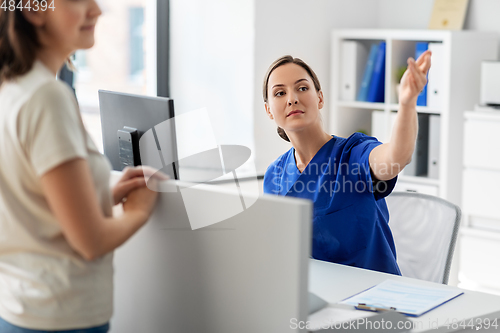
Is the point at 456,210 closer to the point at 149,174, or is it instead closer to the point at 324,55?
the point at 149,174

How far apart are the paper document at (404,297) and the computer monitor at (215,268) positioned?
0.32 m

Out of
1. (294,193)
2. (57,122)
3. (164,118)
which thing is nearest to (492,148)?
(294,193)

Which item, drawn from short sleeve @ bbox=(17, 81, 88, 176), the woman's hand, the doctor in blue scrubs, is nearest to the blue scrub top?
the doctor in blue scrubs

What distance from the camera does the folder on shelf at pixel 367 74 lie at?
11.5 ft

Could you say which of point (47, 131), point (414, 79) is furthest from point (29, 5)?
point (414, 79)

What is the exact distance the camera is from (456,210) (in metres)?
1.83

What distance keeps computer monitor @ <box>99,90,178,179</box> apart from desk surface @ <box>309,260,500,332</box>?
45 cm

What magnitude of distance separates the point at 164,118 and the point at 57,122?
1.96ft

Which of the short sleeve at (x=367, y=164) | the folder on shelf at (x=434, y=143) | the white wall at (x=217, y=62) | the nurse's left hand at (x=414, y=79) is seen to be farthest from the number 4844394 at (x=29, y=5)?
the folder on shelf at (x=434, y=143)

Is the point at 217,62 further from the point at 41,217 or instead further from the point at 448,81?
the point at 41,217

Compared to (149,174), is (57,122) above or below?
above

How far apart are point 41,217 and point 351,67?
2.87 m

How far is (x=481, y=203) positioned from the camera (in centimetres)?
311

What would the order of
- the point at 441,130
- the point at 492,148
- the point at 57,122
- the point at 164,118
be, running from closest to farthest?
the point at 57,122 → the point at 164,118 → the point at 492,148 → the point at 441,130
